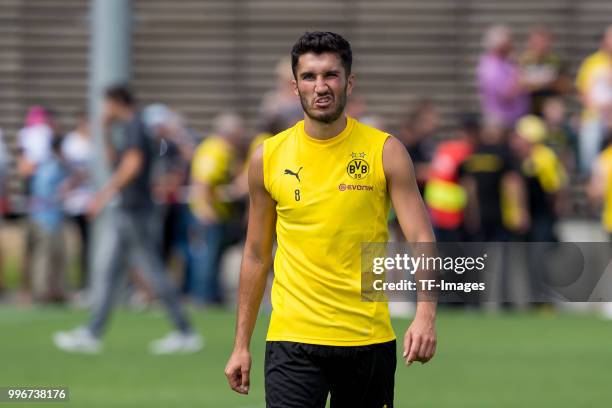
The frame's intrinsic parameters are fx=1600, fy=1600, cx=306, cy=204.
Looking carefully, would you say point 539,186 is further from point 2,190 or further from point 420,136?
point 2,190

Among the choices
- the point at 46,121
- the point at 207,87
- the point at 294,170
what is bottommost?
the point at 294,170

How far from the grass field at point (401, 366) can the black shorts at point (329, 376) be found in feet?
14.4

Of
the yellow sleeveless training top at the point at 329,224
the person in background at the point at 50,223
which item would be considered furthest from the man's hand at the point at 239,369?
the person in background at the point at 50,223

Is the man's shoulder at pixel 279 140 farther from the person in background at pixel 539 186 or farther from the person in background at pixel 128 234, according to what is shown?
the person in background at pixel 539 186

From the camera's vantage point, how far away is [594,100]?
1997 cm

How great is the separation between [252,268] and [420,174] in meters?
12.6

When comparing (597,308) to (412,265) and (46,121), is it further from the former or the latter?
(412,265)

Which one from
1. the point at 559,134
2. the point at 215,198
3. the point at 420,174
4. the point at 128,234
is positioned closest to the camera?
the point at 128,234

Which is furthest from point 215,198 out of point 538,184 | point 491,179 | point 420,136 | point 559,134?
point 559,134

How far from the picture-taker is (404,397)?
10914 millimetres

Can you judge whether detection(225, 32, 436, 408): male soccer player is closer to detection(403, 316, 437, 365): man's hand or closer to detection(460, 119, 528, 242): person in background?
detection(403, 316, 437, 365): man's hand

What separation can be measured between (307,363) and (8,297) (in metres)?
14.1

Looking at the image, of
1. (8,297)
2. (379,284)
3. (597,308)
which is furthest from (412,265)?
(8,297)

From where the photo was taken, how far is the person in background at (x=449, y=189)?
18172 millimetres
